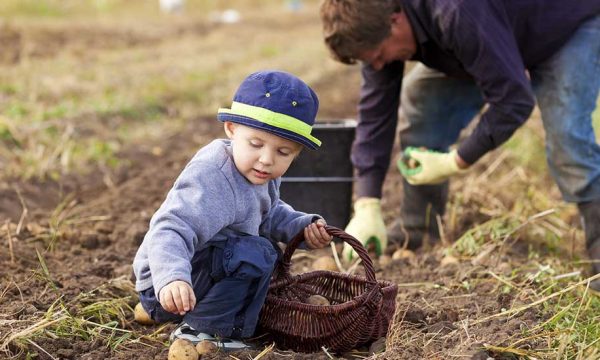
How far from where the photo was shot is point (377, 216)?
12.3ft

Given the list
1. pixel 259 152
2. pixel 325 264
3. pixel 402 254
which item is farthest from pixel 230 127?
pixel 402 254

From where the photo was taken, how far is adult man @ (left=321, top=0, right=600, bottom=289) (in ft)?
10.7

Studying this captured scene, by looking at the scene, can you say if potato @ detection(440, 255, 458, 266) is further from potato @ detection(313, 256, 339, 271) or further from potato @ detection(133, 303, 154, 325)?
potato @ detection(133, 303, 154, 325)

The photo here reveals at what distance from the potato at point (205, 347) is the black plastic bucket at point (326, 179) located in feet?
4.81

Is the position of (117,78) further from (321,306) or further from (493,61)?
(321,306)

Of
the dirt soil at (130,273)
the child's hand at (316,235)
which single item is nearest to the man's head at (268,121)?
the child's hand at (316,235)

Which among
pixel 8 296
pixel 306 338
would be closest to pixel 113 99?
pixel 8 296

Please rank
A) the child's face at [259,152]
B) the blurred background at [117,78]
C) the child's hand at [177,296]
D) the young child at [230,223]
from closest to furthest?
the child's hand at [177,296], the young child at [230,223], the child's face at [259,152], the blurred background at [117,78]

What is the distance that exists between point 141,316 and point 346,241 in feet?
2.40

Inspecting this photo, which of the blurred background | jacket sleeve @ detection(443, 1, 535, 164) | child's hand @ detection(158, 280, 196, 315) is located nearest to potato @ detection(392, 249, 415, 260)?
jacket sleeve @ detection(443, 1, 535, 164)

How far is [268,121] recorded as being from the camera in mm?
2418

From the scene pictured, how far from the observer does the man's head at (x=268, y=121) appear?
243 cm

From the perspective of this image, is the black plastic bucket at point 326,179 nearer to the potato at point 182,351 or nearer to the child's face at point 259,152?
the child's face at point 259,152

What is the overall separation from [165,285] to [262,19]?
14573mm
